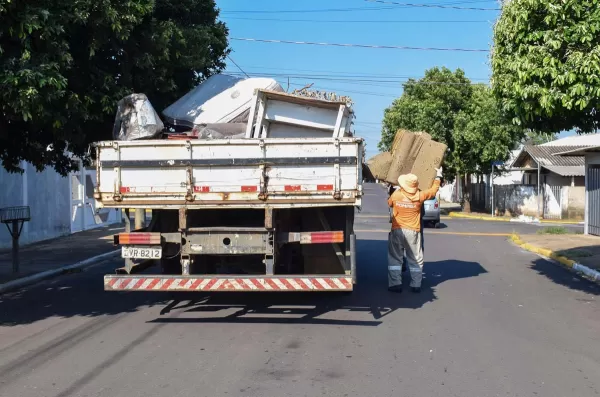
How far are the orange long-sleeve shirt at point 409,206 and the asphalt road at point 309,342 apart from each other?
110cm

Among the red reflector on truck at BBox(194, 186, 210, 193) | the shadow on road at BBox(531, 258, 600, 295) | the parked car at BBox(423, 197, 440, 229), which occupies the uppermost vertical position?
the red reflector on truck at BBox(194, 186, 210, 193)

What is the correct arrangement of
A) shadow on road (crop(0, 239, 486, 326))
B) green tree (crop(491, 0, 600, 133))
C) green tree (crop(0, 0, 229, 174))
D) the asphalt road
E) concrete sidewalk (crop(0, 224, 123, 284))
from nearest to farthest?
1. the asphalt road
2. green tree (crop(0, 0, 229, 174))
3. green tree (crop(491, 0, 600, 133))
4. shadow on road (crop(0, 239, 486, 326))
5. concrete sidewalk (crop(0, 224, 123, 284))

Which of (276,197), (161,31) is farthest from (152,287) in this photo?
(161,31)

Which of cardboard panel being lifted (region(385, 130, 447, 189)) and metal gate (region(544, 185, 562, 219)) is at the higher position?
cardboard panel being lifted (region(385, 130, 447, 189))

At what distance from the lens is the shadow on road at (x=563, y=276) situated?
11273 mm

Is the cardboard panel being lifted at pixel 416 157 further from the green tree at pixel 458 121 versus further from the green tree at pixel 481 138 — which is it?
the green tree at pixel 481 138

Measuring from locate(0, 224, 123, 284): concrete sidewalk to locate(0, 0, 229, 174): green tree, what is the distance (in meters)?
2.71

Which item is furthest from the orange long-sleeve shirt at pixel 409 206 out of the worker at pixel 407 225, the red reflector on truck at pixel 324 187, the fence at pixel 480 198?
the fence at pixel 480 198

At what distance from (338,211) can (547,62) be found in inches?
130

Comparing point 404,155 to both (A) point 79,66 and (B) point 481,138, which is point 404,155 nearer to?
(A) point 79,66

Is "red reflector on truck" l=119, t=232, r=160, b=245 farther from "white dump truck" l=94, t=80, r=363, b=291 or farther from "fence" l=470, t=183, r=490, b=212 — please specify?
"fence" l=470, t=183, r=490, b=212

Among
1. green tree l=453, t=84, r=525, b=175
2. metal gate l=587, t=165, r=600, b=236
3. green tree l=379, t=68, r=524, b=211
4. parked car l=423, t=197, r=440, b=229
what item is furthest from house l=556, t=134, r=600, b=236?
green tree l=453, t=84, r=525, b=175

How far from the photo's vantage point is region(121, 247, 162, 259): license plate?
8086 mm

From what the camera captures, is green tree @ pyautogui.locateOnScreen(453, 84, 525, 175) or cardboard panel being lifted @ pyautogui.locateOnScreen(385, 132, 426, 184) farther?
green tree @ pyautogui.locateOnScreen(453, 84, 525, 175)
